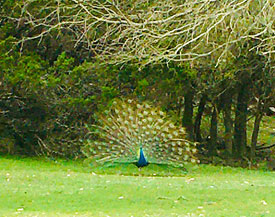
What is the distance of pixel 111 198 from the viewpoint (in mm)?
11852

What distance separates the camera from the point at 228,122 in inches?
915

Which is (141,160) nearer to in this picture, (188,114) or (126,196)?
(126,196)

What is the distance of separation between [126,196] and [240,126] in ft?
37.9

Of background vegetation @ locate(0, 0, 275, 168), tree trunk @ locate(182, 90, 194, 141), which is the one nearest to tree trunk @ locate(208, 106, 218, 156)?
tree trunk @ locate(182, 90, 194, 141)

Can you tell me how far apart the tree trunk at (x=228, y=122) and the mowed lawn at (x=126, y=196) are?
654cm

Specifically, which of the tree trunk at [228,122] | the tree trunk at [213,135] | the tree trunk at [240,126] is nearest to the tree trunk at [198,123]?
the tree trunk at [213,135]

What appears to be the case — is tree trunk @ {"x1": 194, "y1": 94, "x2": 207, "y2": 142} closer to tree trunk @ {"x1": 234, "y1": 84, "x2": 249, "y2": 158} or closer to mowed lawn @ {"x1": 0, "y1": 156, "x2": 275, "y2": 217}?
tree trunk @ {"x1": 234, "y1": 84, "x2": 249, "y2": 158}

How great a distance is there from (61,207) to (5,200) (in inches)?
47.3

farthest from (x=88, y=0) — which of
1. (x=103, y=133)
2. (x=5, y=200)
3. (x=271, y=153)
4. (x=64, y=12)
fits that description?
(x=271, y=153)

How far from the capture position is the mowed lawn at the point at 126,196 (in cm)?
1055

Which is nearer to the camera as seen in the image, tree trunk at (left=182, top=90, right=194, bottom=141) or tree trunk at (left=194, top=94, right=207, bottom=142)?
tree trunk at (left=182, top=90, right=194, bottom=141)

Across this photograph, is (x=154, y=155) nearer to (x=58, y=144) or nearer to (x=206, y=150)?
(x=58, y=144)

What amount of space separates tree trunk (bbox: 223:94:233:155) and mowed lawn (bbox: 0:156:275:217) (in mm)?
6544

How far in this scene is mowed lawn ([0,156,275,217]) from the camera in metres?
10.6
